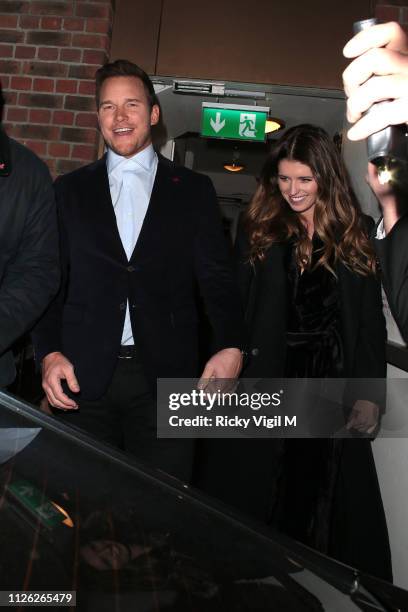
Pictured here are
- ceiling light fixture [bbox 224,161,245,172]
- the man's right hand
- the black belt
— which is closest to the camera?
the man's right hand

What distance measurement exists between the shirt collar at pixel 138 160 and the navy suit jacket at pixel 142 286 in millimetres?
91

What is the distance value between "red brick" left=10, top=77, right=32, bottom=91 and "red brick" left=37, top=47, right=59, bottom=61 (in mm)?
181

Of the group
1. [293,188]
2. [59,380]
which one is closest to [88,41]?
[293,188]

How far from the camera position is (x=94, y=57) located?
13.1ft

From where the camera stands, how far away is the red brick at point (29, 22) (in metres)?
4.04

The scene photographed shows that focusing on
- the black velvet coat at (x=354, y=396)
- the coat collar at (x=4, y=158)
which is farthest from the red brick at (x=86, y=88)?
the coat collar at (x=4, y=158)

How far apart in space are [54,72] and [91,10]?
19.4 inches

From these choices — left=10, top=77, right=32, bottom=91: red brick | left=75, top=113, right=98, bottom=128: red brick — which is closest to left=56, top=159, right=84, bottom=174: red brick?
left=75, top=113, right=98, bottom=128: red brick

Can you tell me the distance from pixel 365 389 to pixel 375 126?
1.71 meters

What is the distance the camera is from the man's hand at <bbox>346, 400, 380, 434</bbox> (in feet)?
7.58

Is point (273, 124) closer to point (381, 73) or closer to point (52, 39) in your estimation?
point (52, 39)

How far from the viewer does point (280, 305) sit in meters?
2.38

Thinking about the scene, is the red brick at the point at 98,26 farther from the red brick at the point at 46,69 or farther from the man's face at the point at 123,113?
the man's face at the point at 123,113

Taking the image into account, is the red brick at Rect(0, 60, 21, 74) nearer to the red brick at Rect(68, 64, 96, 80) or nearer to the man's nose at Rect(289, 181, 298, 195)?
the red brick at Rect(68, 64, 96, 80)
